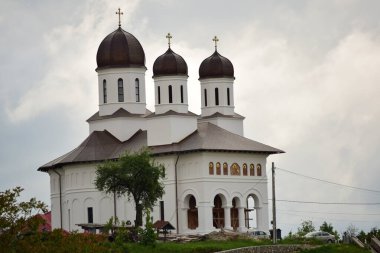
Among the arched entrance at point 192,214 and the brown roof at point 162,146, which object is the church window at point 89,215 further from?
the arched entrance at point 192,214

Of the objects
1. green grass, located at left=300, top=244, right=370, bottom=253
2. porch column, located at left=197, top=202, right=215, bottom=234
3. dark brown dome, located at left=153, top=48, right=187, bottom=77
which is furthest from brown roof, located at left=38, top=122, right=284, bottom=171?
green grass, located at left=300, top=244, right=370, bottom=253

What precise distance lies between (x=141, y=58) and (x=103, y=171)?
13452mm

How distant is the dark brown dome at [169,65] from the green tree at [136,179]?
7929 mm

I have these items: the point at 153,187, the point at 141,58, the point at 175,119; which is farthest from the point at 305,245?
the point at 141,58

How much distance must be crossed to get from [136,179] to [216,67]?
1587cm

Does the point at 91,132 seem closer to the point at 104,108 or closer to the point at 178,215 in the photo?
the point at 104,108

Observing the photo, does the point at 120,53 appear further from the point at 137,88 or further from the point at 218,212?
the point at 218,212

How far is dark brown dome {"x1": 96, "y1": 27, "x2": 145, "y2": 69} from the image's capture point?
106m

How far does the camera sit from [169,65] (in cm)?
10188

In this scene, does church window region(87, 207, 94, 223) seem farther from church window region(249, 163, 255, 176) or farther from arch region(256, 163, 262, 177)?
arch region(256, 163, 262, 177)

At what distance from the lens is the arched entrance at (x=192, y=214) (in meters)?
100

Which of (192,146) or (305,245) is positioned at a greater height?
(192,146)

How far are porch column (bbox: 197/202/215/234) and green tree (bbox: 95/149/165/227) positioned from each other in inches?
171

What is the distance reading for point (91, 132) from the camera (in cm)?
10750
